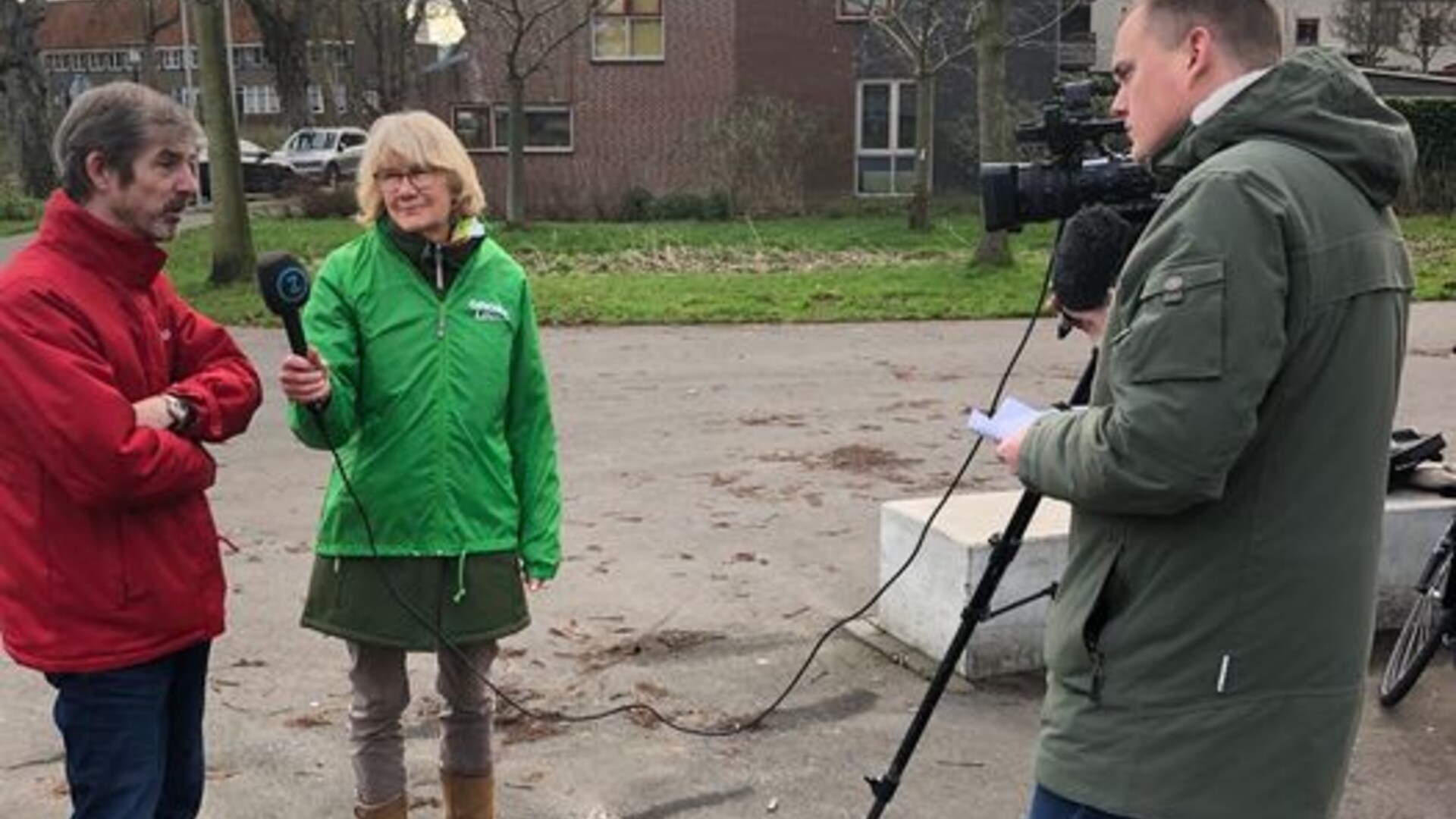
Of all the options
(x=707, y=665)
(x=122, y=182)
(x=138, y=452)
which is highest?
(x=122, y=182)

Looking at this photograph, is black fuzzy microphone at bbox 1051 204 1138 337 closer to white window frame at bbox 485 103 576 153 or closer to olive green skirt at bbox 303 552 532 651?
olive green skirt at bbox 303 552 532 651

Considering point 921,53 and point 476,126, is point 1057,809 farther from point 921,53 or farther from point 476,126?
point 476,126

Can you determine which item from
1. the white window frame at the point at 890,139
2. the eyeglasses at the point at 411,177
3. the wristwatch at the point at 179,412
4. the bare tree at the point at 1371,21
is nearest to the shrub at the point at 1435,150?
the white window frame at the point at 890,139

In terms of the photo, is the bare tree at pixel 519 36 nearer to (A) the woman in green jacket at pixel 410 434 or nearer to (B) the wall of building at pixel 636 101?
(B) the wall of building at pixel 636 101

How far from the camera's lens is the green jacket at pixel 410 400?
3.51 meters

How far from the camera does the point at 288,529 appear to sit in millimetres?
6945

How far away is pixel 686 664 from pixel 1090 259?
116 inches

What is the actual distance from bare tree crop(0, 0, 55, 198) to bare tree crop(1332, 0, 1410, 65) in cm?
3659

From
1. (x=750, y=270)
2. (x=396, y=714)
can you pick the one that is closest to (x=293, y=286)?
(x=396, y=714)


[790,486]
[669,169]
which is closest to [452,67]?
[669,169]

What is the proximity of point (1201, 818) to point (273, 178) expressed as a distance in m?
38.6

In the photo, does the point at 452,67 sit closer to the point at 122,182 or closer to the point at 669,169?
the point at 669,169

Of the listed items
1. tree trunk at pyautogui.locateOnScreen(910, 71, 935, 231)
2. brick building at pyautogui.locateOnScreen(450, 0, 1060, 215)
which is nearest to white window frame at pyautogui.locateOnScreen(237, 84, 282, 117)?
brick building at pyautogui.locateOnScreen(450, 0, 1060, 215)

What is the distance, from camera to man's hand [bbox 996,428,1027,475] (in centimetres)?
232
